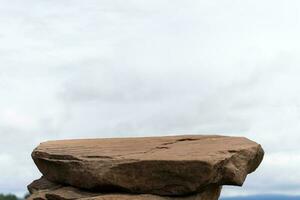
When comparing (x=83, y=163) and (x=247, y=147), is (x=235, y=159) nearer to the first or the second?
(x=247, y=147)

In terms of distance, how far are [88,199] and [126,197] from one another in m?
0.55

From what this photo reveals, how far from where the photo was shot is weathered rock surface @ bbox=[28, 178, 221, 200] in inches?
390

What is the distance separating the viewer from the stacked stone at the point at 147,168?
977 cm

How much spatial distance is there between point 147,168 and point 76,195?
4.22ft

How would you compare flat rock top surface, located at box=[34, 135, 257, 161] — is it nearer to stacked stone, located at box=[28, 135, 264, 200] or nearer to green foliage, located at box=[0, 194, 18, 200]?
stacked stone, located at box=[28, 135, 264, 200]

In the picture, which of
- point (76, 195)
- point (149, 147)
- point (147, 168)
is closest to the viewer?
point (147, 168)

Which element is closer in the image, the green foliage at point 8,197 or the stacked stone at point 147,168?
the stacked stone at point 147,168

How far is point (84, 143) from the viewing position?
1140 centimetres

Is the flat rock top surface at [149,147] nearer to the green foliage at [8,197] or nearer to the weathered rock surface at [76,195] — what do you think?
the weathered rock surface at [76,195]

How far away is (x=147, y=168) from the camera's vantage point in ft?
32.3

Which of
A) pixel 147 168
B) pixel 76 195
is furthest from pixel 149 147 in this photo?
pixel 76 195

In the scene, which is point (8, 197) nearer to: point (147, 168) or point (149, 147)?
point (149, 147)

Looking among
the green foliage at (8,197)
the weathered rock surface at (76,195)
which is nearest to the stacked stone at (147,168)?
the weathered rock surface at (76,195)

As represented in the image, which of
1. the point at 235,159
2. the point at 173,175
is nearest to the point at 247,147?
the point at 235,159
